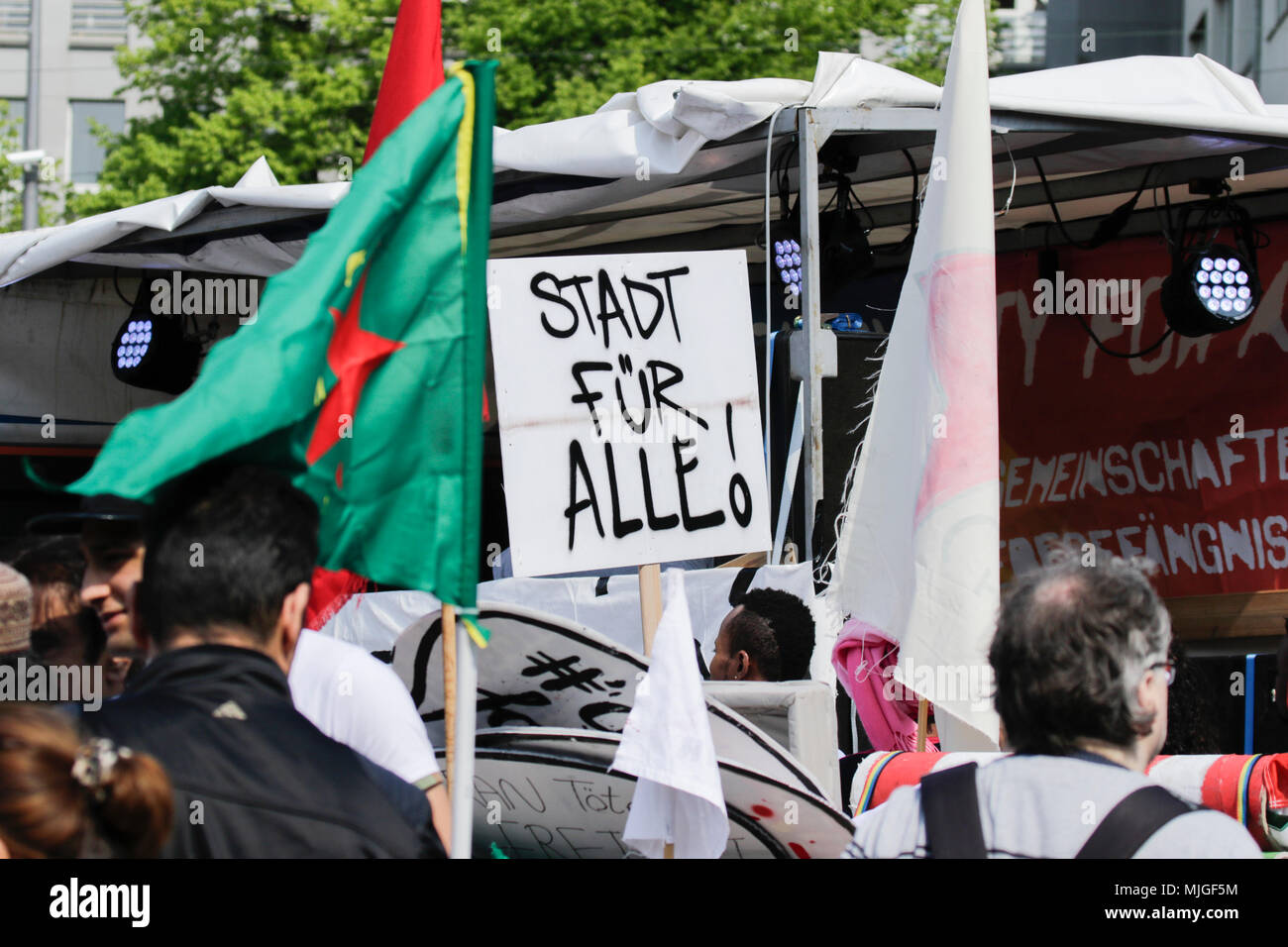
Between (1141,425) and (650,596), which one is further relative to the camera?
(1141,425)

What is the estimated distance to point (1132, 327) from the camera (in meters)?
7.75

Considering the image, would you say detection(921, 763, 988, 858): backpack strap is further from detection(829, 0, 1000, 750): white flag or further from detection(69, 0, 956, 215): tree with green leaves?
detection(69, 0, 956, 215): tree with green leaves

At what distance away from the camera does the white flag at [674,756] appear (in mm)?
2770

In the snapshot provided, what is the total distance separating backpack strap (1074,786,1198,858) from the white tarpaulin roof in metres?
3.30

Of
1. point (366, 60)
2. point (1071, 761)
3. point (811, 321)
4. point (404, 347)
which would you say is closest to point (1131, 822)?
point (1071, 761)

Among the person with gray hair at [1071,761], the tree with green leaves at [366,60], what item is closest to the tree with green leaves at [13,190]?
the tree with green leaves at [366,60]

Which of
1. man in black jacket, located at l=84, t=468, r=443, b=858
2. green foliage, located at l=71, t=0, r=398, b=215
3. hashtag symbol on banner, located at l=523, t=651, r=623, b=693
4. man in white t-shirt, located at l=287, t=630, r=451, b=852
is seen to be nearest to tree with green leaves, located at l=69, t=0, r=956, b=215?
green foliage, located at l=71, t=0, r=398, b=215

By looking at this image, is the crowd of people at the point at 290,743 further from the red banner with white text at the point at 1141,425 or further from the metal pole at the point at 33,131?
the metal pole at the point at 33,131

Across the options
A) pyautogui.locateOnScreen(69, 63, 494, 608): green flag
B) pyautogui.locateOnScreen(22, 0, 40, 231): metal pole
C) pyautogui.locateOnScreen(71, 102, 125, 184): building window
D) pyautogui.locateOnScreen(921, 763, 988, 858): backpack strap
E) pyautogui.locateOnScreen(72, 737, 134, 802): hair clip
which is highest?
pyautogui.locateOnScreen(71, 102, 125, 184): building window

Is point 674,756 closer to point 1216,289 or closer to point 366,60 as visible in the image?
point 1216,289

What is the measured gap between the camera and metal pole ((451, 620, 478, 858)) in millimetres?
2305

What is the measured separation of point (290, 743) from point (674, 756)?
35.6 inches

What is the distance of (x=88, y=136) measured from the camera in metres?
28.7
